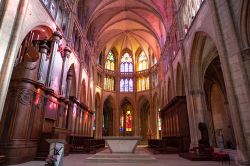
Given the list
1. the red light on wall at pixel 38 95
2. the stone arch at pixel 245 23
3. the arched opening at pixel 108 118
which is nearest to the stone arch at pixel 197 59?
the stone arch at pixel 245 23

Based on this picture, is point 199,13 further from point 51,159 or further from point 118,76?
point 118,76

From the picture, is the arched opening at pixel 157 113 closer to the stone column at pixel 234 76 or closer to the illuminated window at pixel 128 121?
the illuminated window at pixel 128 121

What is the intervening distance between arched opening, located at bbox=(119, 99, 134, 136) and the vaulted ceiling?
12.0 meters

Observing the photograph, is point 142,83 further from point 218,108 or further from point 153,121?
point 218,108

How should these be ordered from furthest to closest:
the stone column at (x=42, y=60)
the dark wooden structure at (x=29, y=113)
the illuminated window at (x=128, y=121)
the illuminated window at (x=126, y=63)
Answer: the illuminated window at (x=126, y=63) < the illuminated window at (x=128, y=121) < the stone column at (x=42, y=60) < the dark wooden structure at (x=29, y=113)

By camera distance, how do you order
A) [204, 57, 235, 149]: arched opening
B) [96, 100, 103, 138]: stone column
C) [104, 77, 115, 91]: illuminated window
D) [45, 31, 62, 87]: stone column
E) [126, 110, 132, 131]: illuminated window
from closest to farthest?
[45, 31, 62, 87]: stone column → [204, 57, 235, 149]: arched opening → [96, 100, 103, 138]: stone column → [104, 77, 115, 91]: illuminated window → [126, 110, 132, 131]: illuminated window

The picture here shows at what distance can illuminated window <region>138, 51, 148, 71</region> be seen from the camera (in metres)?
34.4

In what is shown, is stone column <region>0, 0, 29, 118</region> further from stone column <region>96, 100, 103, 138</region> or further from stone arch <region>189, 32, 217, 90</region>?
stone column <region>96, 100, 103, 138</region>

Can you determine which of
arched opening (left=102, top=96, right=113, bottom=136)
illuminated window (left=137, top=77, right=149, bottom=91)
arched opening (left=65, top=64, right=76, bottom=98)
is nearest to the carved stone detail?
arched opening (left=65, top=64, right=76, bottom=98)

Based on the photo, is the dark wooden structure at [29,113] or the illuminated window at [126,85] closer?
the dark wooden structure at [29,113]

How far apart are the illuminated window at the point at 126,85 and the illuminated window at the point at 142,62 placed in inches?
131

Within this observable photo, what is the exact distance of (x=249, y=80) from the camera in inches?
249

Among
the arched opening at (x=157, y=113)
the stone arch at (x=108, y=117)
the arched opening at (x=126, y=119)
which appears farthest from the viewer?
the stone arch at (x=108, y=117)

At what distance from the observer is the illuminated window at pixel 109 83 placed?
32719 mm
